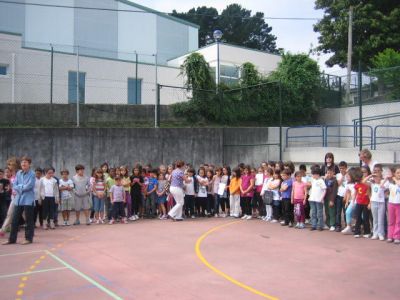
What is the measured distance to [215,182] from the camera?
48.9 ft

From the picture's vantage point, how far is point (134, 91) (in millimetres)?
20906

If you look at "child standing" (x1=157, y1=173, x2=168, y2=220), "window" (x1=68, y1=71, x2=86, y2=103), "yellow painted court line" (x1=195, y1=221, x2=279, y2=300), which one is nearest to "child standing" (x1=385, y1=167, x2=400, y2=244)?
Answer: "yellow painted court line" (x1=195, y1=221, x2=279, y2=300)

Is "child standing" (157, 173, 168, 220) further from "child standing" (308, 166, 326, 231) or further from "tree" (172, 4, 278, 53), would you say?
"tree" (172, 4, 278, 53)

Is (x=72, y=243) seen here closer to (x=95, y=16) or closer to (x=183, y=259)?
(x=183, y=259)

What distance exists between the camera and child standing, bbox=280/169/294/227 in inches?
496

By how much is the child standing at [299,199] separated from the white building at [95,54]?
856cm

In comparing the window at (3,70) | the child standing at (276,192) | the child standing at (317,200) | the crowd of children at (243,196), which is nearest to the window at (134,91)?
the window at (3,70)

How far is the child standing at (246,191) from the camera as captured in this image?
14203 mm

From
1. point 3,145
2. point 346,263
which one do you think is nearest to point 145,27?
point 3,145

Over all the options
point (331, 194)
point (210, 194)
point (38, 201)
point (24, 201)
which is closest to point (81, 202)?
point (38, 201)

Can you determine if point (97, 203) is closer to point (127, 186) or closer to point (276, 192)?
point (127, 186)

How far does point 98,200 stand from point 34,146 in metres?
3.96

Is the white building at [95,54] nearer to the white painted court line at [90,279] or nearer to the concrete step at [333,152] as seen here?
the concrete step at [333,152]

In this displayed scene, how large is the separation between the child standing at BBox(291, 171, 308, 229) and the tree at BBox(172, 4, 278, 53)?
170 ft
